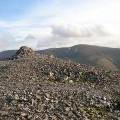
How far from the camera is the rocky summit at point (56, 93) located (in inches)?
1355

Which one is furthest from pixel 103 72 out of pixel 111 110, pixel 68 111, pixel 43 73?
pixel 68 111

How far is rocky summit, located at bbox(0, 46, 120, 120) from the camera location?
34406mm

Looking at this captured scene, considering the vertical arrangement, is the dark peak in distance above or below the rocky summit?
above

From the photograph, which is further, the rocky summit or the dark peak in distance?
the dark peak in distance

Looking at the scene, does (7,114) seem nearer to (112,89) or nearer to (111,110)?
(111,110)

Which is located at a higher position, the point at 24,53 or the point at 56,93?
the point at 24,53

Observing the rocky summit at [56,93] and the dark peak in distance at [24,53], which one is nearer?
the rocky summit at [56,93]

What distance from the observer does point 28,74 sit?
179 feet

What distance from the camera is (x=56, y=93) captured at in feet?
131

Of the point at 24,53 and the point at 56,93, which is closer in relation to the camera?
the point at 56,93

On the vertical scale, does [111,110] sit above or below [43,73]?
below

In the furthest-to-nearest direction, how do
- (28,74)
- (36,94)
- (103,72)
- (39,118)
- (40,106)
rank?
1. (103,72)
2. (28,74)
3. (36,94)
4. (40,106)
5. (39,118)

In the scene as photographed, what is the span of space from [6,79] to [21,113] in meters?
17.3

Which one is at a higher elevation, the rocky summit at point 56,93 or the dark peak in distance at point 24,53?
the dark peak in distance at point 24,53
